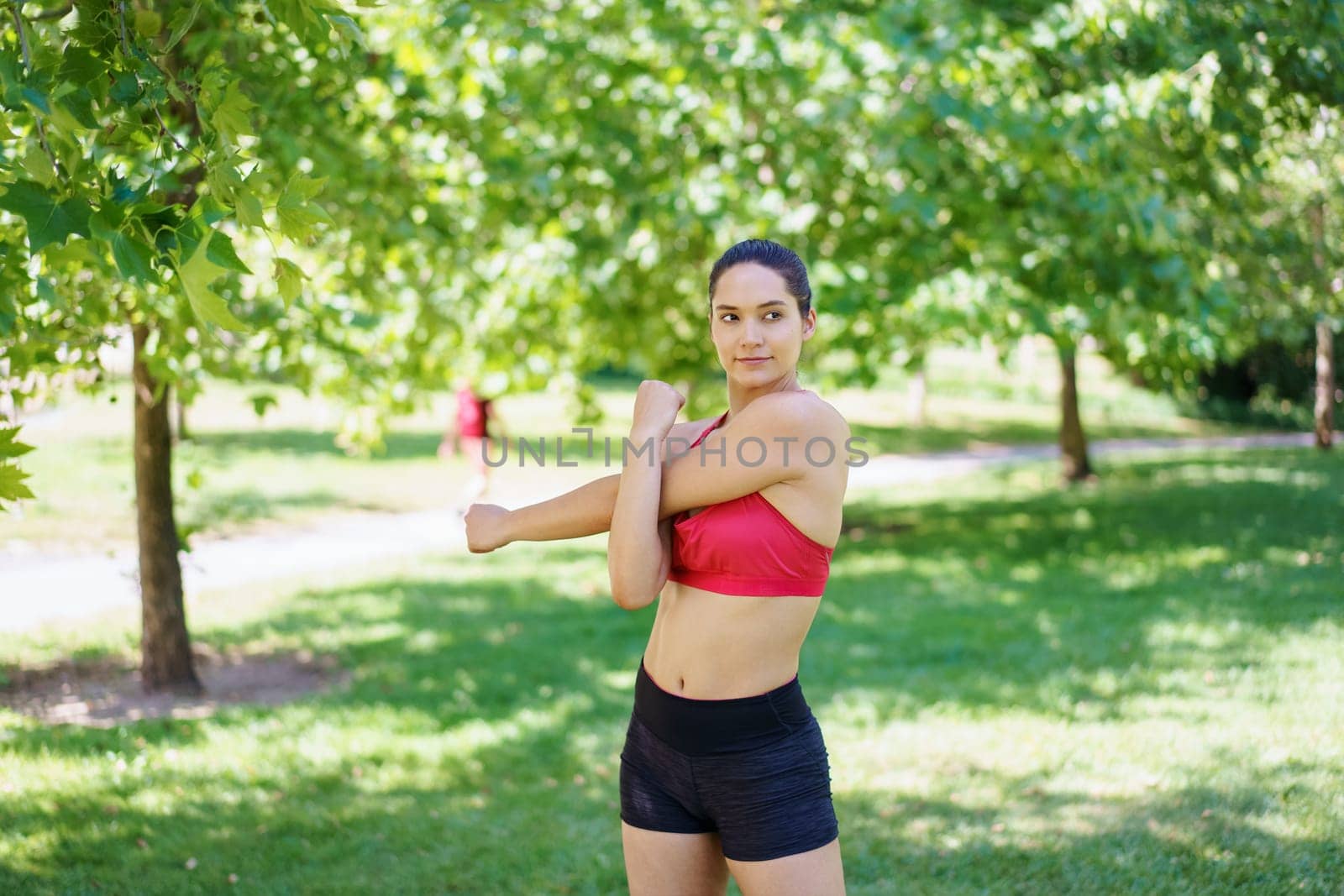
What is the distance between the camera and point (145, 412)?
6504mm

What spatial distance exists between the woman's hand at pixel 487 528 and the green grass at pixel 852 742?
2.12 m

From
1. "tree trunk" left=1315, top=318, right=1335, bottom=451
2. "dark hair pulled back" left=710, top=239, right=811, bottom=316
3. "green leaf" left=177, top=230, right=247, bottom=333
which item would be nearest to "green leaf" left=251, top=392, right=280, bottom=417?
"green leaf" left=177, top=230, right=247, bottom=333

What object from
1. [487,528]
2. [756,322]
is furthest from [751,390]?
[487,528]

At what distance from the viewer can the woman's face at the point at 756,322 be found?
242 centimetres

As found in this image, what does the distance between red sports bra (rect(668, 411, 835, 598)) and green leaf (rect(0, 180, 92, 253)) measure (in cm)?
143

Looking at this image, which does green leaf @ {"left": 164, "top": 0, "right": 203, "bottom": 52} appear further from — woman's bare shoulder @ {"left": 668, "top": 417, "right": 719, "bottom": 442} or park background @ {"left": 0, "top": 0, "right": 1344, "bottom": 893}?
woman's bare shoulder @ {"left": 668, "top": 417, "right": 719, "bottom": 442}

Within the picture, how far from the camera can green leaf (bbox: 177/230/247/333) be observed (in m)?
2.17

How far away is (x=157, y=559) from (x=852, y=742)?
3.95 meters

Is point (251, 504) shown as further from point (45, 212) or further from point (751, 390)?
point (751, 390)

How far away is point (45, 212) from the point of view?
2.40 metres

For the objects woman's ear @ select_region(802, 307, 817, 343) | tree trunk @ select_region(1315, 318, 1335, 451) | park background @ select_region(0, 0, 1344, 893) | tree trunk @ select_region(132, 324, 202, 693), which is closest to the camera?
woman's ear @ select_region(802, 307, 817, 343)

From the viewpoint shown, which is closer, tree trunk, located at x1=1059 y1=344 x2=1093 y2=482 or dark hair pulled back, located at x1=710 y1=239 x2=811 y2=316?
dark hair pulled back, located at x1=710 y1=239 x2=811 y2=316

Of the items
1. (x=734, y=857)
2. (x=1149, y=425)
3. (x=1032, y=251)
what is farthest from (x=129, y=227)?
(x=1149, y=425)

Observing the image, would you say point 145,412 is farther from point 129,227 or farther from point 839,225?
point 839,225
